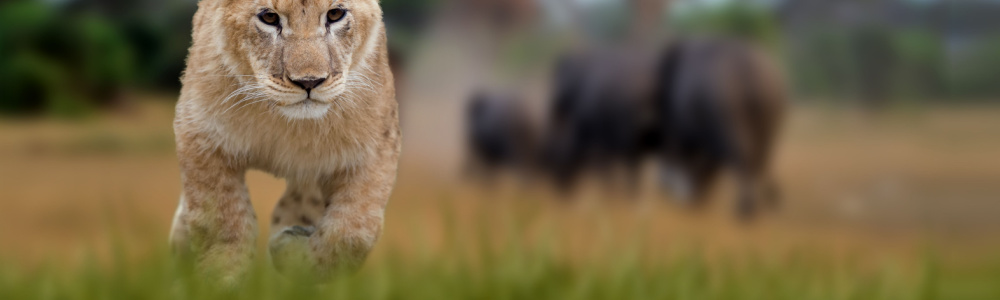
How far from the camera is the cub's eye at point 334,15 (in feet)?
4.71

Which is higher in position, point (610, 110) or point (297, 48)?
point (297, 48)

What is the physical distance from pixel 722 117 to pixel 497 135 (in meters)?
1.08

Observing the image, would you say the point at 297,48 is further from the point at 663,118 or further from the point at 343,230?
the point at 663,118

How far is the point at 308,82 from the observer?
54.6 inches

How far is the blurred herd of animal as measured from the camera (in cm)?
411

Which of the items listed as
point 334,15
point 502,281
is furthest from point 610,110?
point 334,15

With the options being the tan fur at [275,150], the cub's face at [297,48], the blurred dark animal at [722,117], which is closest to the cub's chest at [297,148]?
the tan fur at [275,150]

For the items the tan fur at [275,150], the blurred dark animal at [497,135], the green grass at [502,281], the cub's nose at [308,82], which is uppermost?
the cub's nose at [308,82]

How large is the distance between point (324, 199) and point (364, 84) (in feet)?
0.78

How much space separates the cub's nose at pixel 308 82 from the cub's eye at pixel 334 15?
99 mm

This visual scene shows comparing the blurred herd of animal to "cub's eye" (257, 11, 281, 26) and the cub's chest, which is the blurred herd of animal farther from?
"cub's eye" (257, 11, 281, 26)

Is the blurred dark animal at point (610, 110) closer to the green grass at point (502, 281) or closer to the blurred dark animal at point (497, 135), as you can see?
the blurred dark animal at point (497, 135)

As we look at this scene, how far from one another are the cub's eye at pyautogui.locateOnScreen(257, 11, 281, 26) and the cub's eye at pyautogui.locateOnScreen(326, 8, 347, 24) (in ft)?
0.24

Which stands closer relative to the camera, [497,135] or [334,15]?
[334,15]
